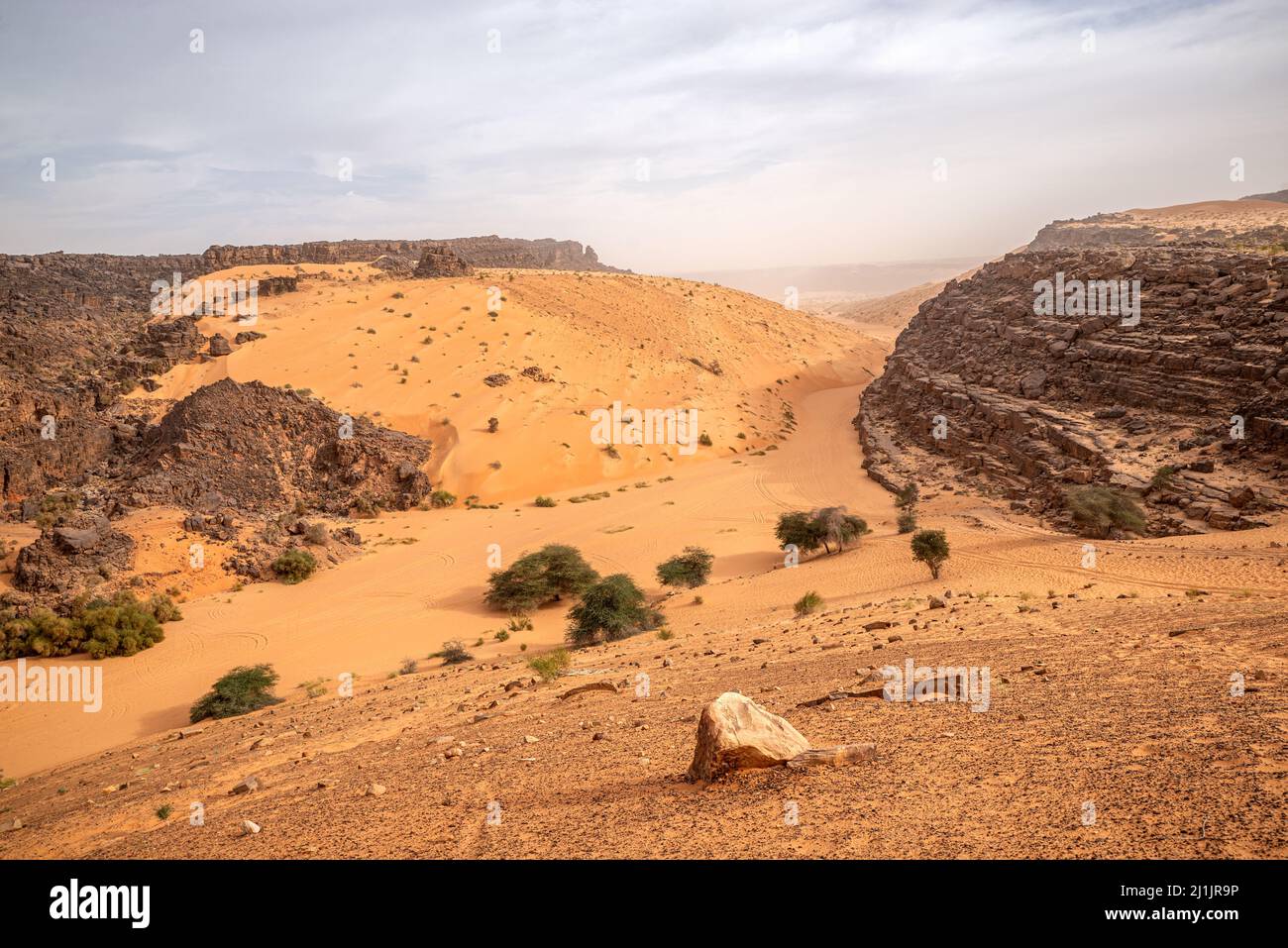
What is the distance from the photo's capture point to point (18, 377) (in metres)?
33.1

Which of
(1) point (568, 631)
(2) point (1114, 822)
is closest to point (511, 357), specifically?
(1) point (568, 631)

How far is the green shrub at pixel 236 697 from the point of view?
40.9ft

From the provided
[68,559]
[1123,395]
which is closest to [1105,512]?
[1123,395]

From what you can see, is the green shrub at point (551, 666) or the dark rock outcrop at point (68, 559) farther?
the dark rock outcrop at point (68, 559)

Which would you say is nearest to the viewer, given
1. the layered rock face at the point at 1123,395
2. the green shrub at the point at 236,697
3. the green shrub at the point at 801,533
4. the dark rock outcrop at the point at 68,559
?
the green shrub at the point at 236,697

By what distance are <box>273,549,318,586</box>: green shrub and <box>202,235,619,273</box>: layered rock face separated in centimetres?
4187

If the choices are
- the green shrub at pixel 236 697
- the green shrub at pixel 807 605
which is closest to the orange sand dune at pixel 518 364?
the green shrub at pixel 236 697

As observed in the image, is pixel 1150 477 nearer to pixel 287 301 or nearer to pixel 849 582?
pixel 849 582

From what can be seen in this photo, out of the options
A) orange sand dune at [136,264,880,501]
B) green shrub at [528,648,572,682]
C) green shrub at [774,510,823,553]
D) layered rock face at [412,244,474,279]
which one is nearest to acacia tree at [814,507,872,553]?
green shrub at [774,510,823,553]

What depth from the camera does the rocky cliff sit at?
18938 millimetres

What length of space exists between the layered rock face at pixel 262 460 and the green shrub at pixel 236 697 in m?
11.5

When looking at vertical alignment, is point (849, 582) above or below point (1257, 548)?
below

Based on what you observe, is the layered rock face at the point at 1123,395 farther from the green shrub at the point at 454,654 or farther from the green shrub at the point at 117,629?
the green shrub at the point at 117,629

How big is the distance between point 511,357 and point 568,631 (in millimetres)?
27346
